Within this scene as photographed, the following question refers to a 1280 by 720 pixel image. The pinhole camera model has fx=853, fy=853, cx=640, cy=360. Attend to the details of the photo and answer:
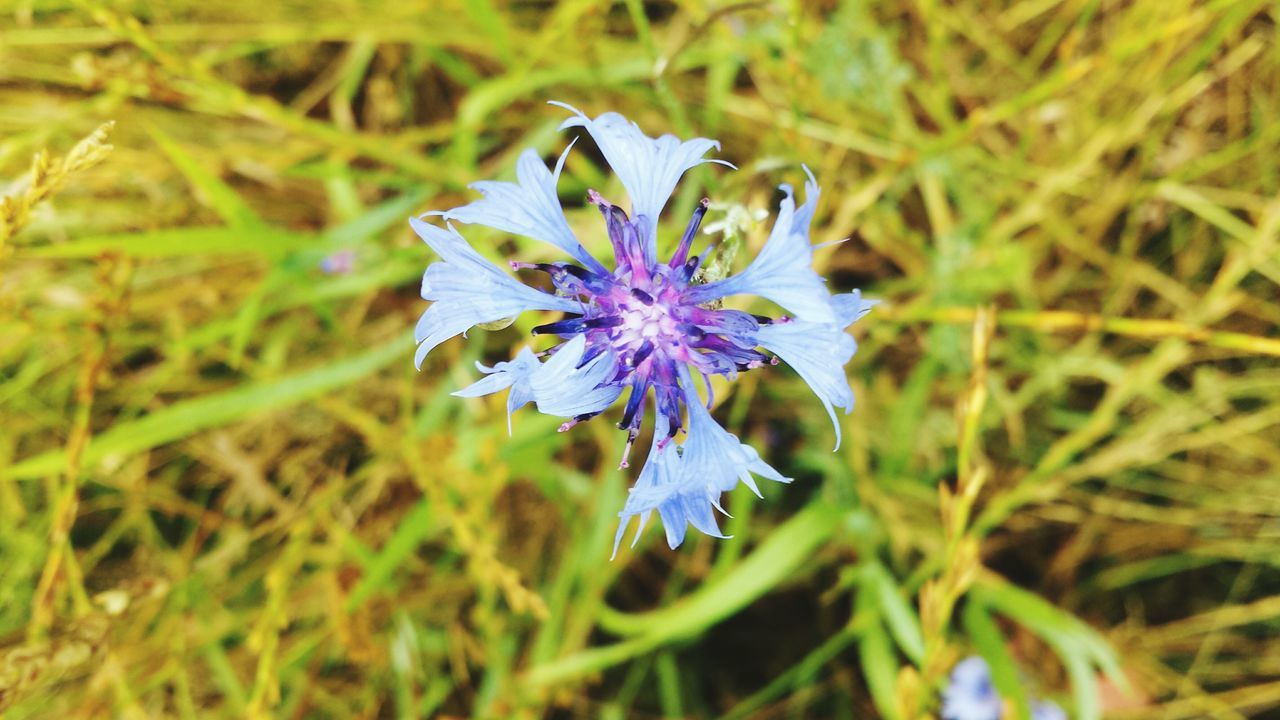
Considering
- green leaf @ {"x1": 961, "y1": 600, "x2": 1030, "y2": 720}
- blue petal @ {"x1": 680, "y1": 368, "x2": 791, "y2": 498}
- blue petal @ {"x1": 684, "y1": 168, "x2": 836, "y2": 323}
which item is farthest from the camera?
green leaf @ {"x1": 961, "y1": 600, "x2": 1030, "y2": 720}

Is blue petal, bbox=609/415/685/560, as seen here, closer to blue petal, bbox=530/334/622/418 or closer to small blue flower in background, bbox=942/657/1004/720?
blue petal, bbox=530/334/622/418

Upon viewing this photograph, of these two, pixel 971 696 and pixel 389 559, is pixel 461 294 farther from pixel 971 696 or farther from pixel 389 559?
pixel 971 696

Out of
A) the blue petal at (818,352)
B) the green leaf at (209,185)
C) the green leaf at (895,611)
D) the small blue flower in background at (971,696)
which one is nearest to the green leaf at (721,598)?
the green leaf at (895,611)

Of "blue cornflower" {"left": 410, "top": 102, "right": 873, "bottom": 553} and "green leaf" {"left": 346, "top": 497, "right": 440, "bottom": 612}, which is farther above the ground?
"blue cornflower" {"left": 410, "top": 102, "right": 873, "bottom": 553}

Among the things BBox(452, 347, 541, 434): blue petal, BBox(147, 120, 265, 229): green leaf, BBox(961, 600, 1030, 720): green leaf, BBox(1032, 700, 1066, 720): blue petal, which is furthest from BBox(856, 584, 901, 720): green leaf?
BBox(147, 120, 265, 229): green leaf

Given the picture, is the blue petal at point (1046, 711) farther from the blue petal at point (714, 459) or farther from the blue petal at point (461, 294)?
the blue petal at point (461, 294)

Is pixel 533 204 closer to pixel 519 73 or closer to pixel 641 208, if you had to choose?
pixel 641 208
